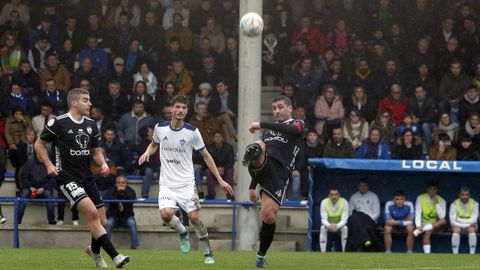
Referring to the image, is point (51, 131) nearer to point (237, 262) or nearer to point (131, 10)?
point (237, 262)

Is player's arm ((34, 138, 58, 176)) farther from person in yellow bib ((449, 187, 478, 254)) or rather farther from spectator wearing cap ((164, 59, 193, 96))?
spectator wearing cap ((164, 59, 193, 96))

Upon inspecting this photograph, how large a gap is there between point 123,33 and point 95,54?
79 centimetres

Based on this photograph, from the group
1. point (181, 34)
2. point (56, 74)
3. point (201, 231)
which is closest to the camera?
point (201, 231)

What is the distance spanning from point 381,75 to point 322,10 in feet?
8.15

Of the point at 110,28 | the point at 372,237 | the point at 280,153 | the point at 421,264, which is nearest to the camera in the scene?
the point at 280,153

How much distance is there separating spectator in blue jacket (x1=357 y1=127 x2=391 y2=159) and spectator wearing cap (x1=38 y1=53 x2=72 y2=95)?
6282mm

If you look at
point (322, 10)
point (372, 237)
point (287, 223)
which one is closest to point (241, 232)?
point (287, 223)

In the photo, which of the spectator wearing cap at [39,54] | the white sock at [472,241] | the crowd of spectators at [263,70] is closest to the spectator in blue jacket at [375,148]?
the crowd of spectators at [263,70]

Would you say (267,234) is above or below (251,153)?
below

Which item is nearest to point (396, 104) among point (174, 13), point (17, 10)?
point (174, 13)

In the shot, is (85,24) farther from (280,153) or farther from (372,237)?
(280,153)

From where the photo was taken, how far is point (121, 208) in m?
20.8

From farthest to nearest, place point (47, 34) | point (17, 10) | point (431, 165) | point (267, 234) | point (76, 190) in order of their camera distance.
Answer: point (17, 10), point (47, 34), point (431, 165), point (267, 234), point (76, 190)

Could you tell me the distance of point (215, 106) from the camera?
2267 cm
